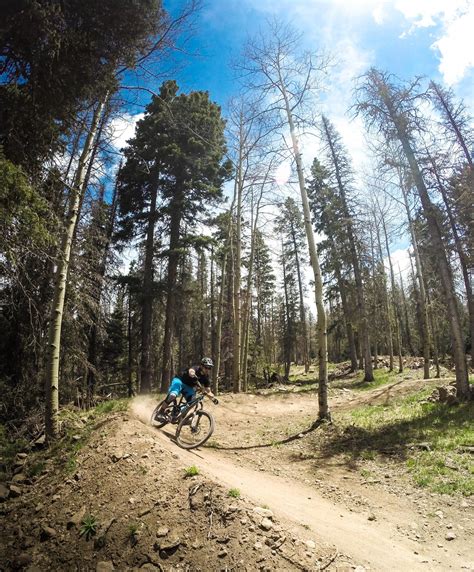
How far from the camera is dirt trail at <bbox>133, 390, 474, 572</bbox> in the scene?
408cm

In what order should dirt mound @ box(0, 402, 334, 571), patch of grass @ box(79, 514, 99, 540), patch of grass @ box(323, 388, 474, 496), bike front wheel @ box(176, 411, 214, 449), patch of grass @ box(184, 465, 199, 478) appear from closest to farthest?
dirt mound @ box(0, 402, 334, 571)
patch of grass @ box(79, 514, 99, 540)
patch of grass @ box(184, 465, 199, 478)
patch of grass @ box(323, 388, 474, 496)
bike front wheel @ box(176, 411, 214, 449)

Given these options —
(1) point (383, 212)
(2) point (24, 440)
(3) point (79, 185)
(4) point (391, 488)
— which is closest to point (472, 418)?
(4) point (391, 488)

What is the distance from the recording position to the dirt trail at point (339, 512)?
13.4ft

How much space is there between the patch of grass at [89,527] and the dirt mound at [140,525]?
1 centimetres

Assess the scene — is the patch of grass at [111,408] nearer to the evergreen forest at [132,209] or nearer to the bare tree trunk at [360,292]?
the evergreen forest at [132,209]

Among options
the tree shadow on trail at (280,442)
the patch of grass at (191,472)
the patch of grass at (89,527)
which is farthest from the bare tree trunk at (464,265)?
the patch of grass at (89,527)

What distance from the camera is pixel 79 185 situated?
7391 millimetres

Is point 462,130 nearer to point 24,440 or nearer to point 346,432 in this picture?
point 346,432

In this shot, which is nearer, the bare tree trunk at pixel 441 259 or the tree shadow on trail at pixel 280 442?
the tree shadow on trail at pixel 280 442

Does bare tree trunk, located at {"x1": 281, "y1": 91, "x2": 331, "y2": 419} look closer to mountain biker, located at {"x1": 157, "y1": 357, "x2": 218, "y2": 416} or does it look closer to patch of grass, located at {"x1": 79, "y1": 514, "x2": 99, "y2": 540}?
mountain biker, located at {"x1": 157, "y1": 357, "x2": 218, "y2": 416}

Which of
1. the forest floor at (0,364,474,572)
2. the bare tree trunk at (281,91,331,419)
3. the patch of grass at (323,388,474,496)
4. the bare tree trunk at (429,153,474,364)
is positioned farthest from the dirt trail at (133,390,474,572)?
the bare tree trunk at (429,153,474,364)

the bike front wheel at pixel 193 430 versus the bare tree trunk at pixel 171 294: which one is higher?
the bare tree trunk at pixel 171 294

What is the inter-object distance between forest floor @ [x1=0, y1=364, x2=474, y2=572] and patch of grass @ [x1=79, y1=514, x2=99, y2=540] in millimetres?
14

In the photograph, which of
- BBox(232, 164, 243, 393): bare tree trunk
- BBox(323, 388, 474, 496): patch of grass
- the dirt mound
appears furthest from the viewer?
BBox(232, 164, 243, 393): bare tree trunk
